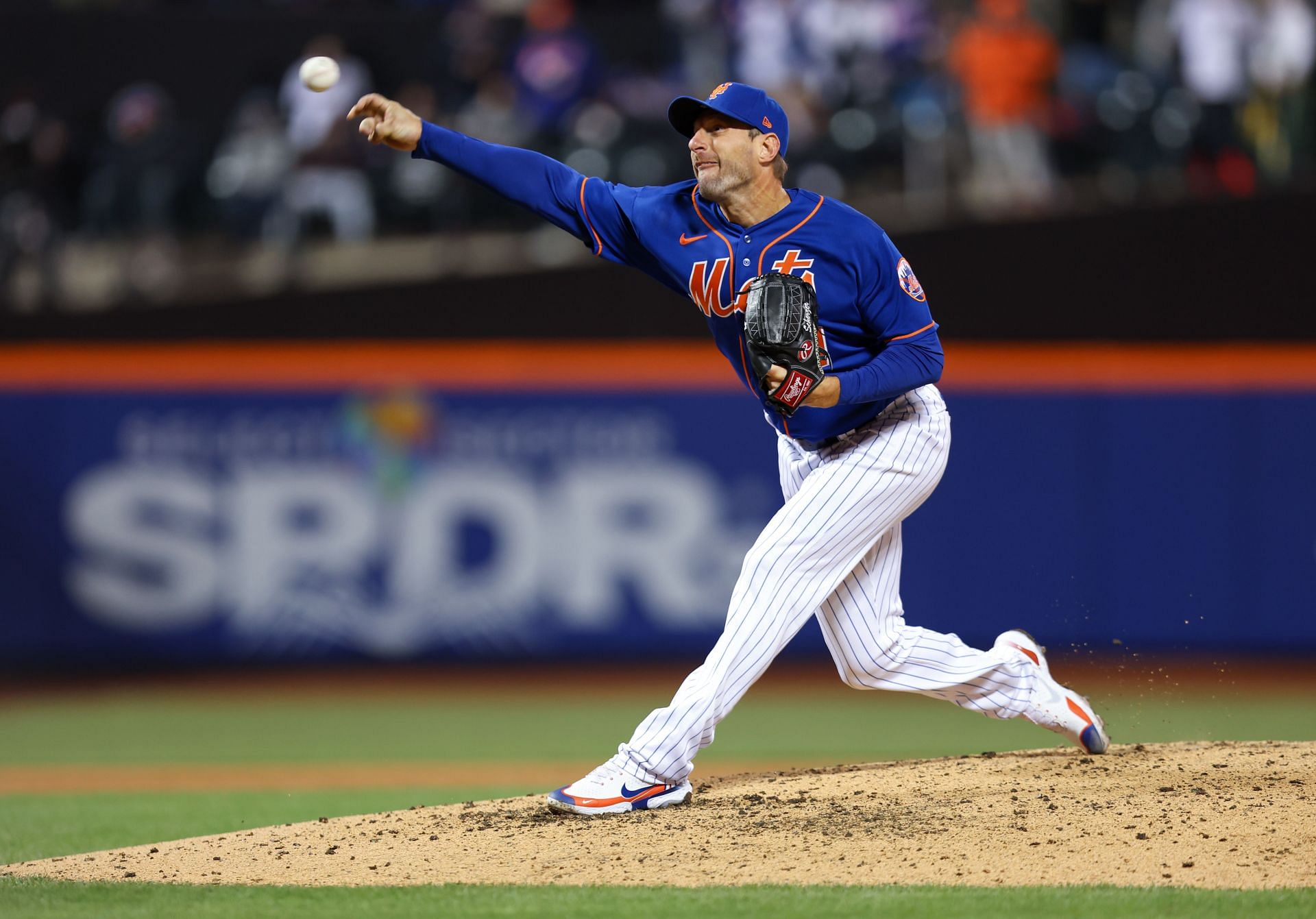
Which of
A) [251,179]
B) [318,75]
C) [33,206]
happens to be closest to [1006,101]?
[251,179]

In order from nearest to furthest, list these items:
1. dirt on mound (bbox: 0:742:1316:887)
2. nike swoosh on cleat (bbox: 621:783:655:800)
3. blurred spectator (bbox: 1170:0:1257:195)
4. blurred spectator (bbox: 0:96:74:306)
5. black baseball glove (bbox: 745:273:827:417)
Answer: dirt on mound (bbox: 0:742:1316:887)
black baseball glove (bbox: 745:273:827:417)
nike swoosh on cleat (bbox: 621:783:655:800)
blurred spectator (bbox: 0:96:74:306)
blurred spectator (bbox: 1170:0:1257:195)

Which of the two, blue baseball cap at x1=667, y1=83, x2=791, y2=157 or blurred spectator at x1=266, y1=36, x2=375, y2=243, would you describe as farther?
blurred spectator at x1=266, y1=36, x2=375, y2=243

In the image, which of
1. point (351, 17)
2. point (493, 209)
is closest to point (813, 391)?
point (493, 209)

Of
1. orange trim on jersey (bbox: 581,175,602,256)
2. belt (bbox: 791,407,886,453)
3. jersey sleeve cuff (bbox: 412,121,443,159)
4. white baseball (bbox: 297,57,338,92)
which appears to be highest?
white baseball (bbox: 297,57,338,92)

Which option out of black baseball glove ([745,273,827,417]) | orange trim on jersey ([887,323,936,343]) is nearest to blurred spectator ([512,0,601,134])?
Answer: orange trim on jersey ([887,323,936,343])

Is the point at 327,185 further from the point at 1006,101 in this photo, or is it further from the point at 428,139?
the point at 428,139

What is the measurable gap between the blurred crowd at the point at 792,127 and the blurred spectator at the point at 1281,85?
1cm

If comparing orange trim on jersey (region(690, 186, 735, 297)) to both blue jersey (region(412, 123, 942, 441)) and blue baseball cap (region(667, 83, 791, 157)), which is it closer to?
blue jersey (region(412, 123, 942, 441))

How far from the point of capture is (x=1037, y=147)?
1073 centimetres

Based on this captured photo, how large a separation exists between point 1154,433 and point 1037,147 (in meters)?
2.02

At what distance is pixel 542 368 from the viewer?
10266 mm

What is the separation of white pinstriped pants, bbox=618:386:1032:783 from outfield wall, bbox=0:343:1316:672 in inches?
187

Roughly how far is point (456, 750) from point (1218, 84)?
6.56 metres

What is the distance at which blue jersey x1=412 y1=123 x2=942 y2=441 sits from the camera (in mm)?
4629
